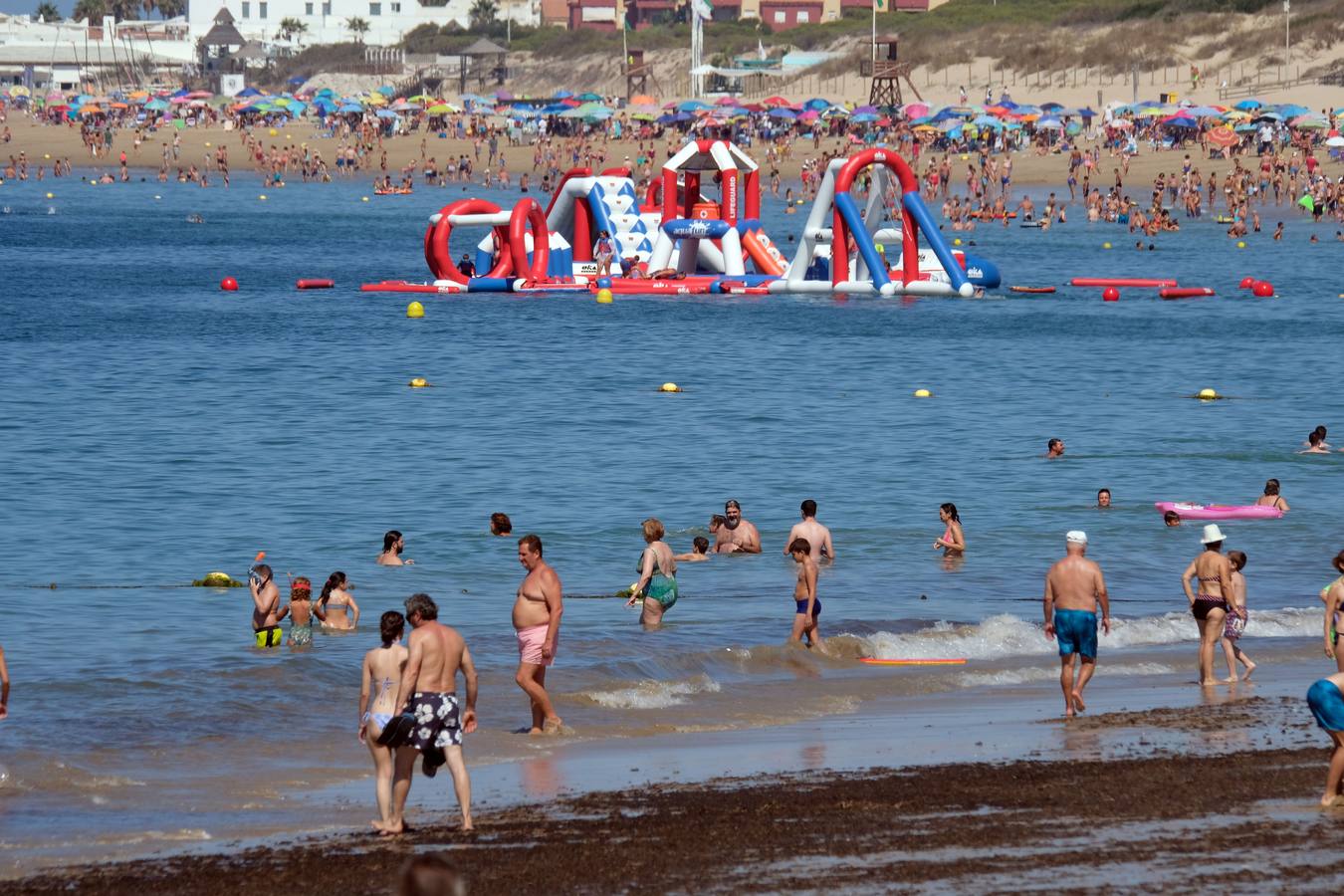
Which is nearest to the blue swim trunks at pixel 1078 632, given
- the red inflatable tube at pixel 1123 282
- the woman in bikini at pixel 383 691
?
the woman in bikini at pixel 383 691

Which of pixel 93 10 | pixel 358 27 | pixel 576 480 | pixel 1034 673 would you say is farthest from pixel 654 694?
pixel 93 10

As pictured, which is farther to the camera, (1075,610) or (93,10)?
(93,10)

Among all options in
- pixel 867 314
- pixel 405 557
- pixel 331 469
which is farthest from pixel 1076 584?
pixel 867 314

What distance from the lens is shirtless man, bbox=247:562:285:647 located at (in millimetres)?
15242

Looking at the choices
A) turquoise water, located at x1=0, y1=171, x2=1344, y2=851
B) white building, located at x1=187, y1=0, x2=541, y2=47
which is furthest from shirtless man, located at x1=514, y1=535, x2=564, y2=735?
white building, located at x1=187, y1=0, x2=541, y2=47

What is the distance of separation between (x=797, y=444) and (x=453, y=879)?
2260cm

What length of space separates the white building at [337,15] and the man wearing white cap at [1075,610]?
131m

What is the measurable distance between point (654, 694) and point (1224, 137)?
6162 centimetres

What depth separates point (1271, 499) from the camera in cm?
2122

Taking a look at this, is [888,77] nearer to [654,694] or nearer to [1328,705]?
[654,694]

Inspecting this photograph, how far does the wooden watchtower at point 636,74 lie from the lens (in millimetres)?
112812

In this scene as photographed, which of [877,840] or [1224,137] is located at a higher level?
[1224,137]

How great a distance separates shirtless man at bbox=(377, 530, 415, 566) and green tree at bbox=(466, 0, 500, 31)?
12352cm

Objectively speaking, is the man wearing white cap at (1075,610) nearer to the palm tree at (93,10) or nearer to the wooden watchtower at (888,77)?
the wooden watchtower at (888,77)
